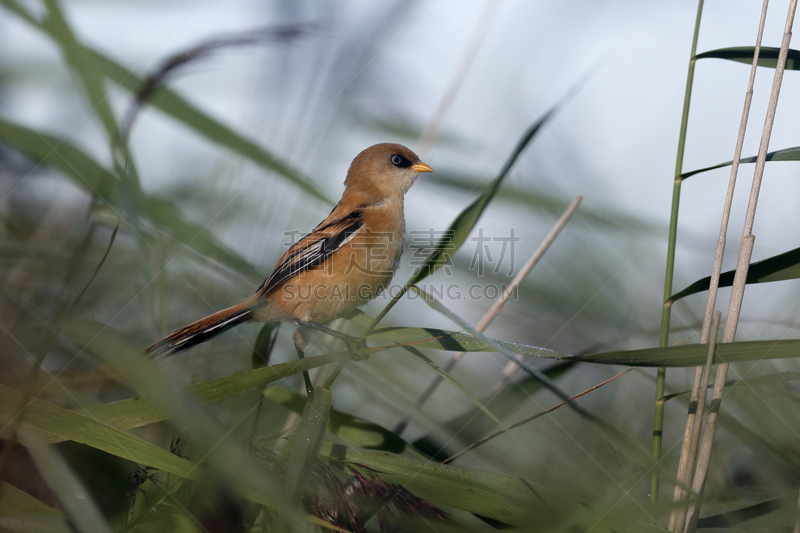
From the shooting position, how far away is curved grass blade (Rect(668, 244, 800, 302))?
52.2 inches

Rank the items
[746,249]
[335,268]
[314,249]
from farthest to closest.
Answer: [314,249]
[335,268]
[746,249]

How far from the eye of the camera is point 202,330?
2.13 metres

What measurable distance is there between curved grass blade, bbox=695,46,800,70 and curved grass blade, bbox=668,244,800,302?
751 mm

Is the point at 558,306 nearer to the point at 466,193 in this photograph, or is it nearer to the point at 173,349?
the point at 466,193

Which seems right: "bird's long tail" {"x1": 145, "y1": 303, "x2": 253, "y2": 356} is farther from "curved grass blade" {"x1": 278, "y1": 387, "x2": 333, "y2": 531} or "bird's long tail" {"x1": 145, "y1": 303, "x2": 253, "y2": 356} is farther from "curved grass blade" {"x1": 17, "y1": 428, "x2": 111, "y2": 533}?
"curved grass blade" {"x1": 278, "y1": 387, "x2": 333, "y2": 531}

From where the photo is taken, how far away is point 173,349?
203 cm

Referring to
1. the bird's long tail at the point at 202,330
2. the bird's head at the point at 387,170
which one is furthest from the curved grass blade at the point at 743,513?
the bird's head at the point at 387,170

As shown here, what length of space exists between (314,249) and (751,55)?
7.17ft

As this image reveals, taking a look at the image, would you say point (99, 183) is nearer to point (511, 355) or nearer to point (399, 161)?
point (399, 161)

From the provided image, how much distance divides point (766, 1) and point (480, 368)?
1.93 m

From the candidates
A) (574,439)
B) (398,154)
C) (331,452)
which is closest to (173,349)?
(331,452)

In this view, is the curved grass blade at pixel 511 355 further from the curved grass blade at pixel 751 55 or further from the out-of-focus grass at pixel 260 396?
the curved grass blade at pixel 751 55

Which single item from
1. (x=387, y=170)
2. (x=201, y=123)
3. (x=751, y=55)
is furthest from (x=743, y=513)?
(x=201, y=123)

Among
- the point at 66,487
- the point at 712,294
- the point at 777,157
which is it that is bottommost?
the point at 66,487
